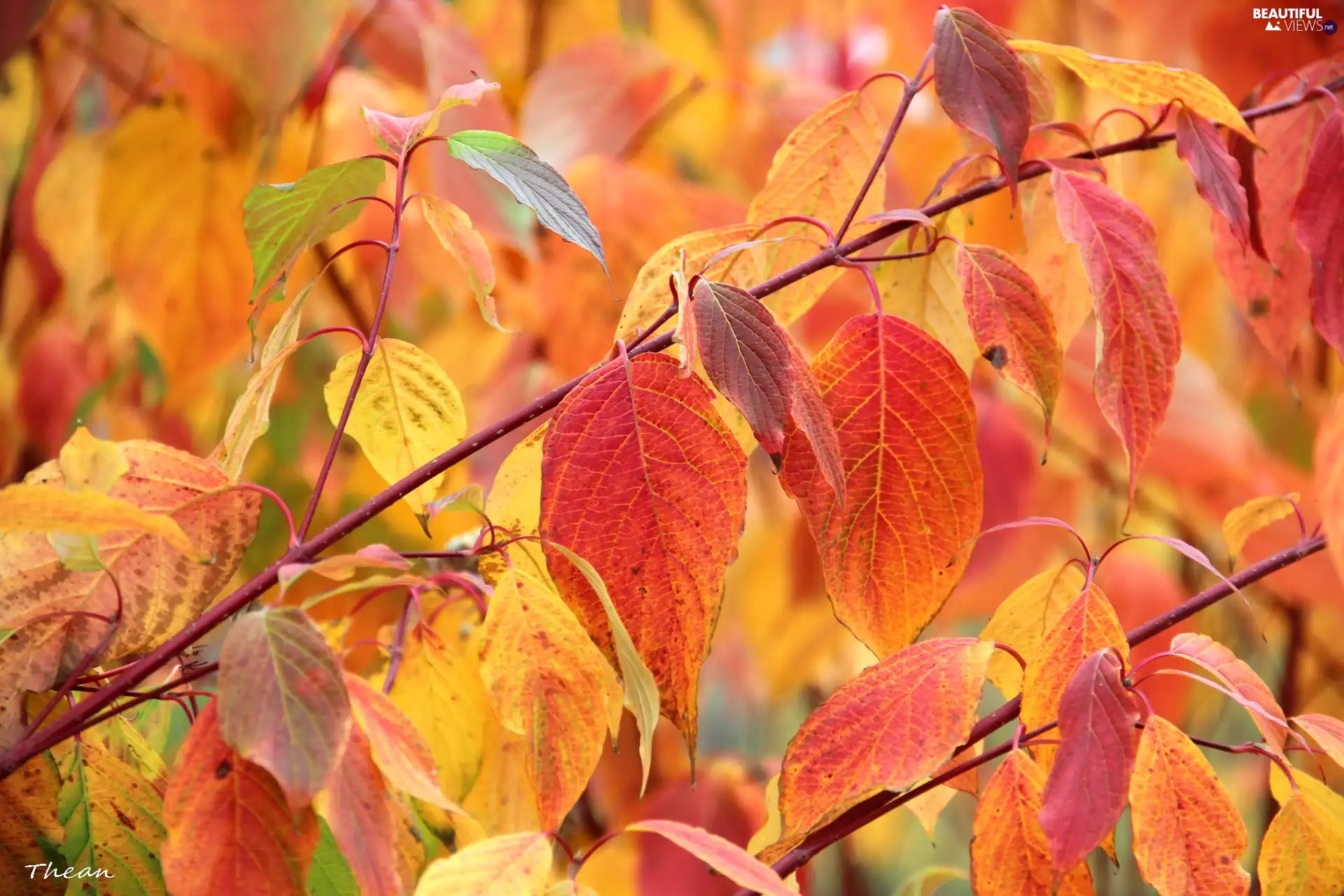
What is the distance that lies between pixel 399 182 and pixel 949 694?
22 centimetres

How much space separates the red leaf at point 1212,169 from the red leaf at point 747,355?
0.16 m

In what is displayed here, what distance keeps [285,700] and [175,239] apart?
0.52 m

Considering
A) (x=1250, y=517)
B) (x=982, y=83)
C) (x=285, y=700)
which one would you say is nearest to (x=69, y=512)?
(x=285, y=700)

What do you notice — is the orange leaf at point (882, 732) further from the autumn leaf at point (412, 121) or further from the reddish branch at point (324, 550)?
the autumn leaf at point (412, 121)

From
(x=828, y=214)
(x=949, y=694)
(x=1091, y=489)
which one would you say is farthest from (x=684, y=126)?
(x=949, y=694)

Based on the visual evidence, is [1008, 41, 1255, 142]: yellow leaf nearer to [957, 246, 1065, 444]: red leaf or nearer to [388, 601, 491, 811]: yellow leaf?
[957, 246, 1065, 444]: red leaf

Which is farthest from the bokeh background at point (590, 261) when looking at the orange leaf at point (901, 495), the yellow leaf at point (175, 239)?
the orange leaf at point (901, 495)

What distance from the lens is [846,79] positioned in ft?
4.19

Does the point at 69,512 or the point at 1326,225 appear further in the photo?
the point at 1326,225

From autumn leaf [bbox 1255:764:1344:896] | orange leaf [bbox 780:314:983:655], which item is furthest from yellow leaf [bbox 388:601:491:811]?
autumn leaf [bbox 1255:764:1344:896]

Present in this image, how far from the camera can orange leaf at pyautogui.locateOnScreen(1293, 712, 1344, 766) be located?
333mm

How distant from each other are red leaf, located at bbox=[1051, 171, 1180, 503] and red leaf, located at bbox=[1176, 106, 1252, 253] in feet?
0.10

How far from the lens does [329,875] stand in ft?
1.18

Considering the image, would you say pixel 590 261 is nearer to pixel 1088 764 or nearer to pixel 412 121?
pixel 412 121
